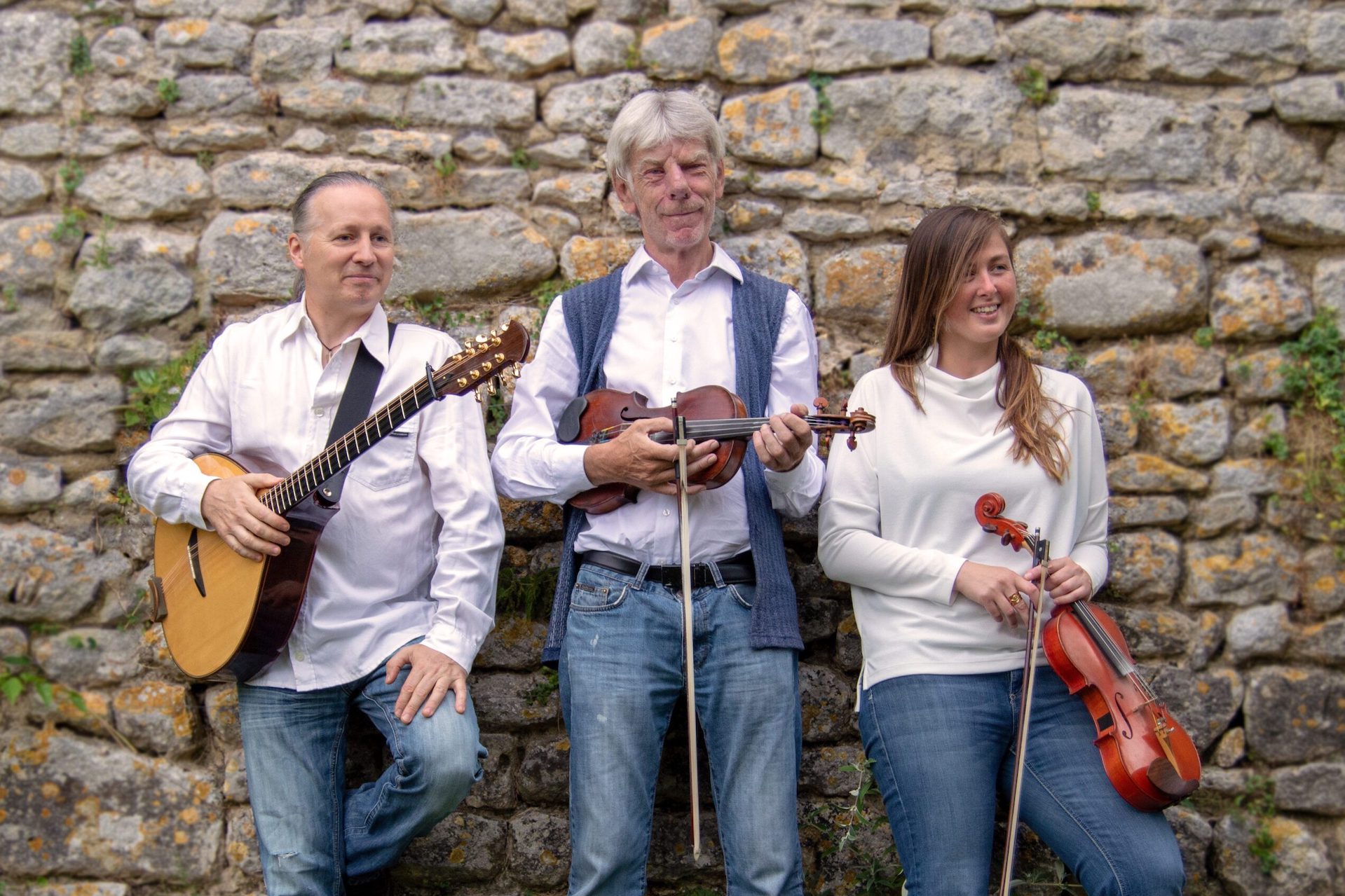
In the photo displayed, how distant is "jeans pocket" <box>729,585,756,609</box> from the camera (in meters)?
2.73

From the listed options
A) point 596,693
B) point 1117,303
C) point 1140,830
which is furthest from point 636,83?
point 1140,830

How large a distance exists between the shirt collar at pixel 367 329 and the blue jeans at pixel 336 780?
0.77m

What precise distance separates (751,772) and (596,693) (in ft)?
1.28

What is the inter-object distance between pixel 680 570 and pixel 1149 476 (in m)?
1.38

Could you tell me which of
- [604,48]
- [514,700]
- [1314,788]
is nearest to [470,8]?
[604,48]

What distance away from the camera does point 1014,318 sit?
3.28 m

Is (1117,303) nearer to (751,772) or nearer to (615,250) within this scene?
(615,250)

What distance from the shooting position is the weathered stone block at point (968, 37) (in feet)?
10.9

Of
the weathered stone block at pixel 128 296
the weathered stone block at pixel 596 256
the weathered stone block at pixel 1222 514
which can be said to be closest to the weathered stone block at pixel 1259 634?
the weathered stone block at pixel 1222 514

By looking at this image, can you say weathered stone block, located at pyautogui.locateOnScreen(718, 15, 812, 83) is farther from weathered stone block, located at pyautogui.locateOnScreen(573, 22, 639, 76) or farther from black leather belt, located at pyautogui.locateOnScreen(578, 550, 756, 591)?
black leather belt, located at pyautogui.locateOnScreen(578, 550, 756, 591)

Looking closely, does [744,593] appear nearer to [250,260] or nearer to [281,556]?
[281,556]

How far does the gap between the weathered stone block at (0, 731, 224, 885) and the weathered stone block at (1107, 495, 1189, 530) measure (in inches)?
101

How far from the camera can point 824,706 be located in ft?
10.2

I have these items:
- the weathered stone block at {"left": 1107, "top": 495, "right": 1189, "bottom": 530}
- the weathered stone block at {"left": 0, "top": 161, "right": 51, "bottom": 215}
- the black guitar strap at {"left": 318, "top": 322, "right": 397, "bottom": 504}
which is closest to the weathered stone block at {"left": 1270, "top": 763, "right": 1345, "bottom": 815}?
the weathered stone block at {"left": 1107, "top": 495, "right": 1189, "bottom": 530}
